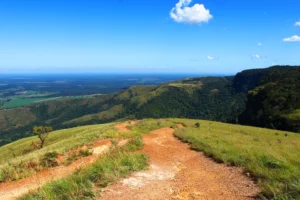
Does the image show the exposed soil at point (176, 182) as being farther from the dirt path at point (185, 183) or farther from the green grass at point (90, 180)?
the green grass at point (90, 180)

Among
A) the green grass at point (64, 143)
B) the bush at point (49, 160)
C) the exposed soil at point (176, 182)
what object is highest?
the exposed soil at point (176, 182)

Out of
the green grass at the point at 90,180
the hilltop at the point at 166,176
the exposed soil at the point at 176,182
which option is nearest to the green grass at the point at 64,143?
the hilltop at the point at 166,176

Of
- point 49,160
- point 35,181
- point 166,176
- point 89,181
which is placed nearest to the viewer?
point 89,181

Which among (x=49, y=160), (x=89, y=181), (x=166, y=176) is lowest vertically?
(x=49, y=160)

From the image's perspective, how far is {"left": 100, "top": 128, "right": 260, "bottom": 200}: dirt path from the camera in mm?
8086

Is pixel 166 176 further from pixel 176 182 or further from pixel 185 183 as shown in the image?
pixel 185 183

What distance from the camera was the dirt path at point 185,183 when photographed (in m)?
8.09

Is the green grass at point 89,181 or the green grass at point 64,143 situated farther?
the green grass at point 64,143

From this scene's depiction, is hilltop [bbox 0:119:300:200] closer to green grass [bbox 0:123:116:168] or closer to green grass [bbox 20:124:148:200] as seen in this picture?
green grass [bbox 20:124:148:200]

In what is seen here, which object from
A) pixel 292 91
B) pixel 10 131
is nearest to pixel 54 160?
pixel 292 91

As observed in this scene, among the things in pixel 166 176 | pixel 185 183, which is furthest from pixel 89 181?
pixel 185 183

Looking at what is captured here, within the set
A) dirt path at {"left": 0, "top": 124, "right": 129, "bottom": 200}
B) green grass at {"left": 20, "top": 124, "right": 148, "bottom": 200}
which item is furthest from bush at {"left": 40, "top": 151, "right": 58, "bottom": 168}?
green grass at {"left": 20, "top": 124, "right": 148, "bottom": 200}

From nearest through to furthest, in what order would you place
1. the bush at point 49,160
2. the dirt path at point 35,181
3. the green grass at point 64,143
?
the dirt path at point 35,181, the bush at point 49,160, the green grass at point 64,143

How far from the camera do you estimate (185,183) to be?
942 centimetres
